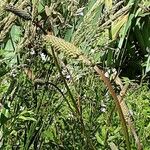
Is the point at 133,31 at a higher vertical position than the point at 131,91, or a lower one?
higher

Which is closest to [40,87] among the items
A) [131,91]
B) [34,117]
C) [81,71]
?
[34,117]

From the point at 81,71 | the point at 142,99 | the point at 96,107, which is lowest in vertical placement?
the point at 142,99

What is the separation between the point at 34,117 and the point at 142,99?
129 centimetres

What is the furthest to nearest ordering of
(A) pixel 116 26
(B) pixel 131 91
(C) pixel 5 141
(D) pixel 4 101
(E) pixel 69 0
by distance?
(A) pixel 116 26, (B) pixel 131 91, (C) pixel 5 141, (D) pixel 4 101, (E) pixel 69 0

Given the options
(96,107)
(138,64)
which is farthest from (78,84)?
(138,64)

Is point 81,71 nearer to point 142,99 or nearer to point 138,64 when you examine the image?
point 142,99

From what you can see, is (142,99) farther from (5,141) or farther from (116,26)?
(5,141)

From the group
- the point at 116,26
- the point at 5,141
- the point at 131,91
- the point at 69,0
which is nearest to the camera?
the point at 69,0

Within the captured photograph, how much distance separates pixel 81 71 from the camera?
1418 millimetres

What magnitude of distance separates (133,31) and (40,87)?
7.03 ft

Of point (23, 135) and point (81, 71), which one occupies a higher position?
point (81, 71)

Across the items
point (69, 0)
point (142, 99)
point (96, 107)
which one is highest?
point (69, 0)

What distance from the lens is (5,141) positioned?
1.66m

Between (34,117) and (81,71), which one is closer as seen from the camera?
(81,71)
